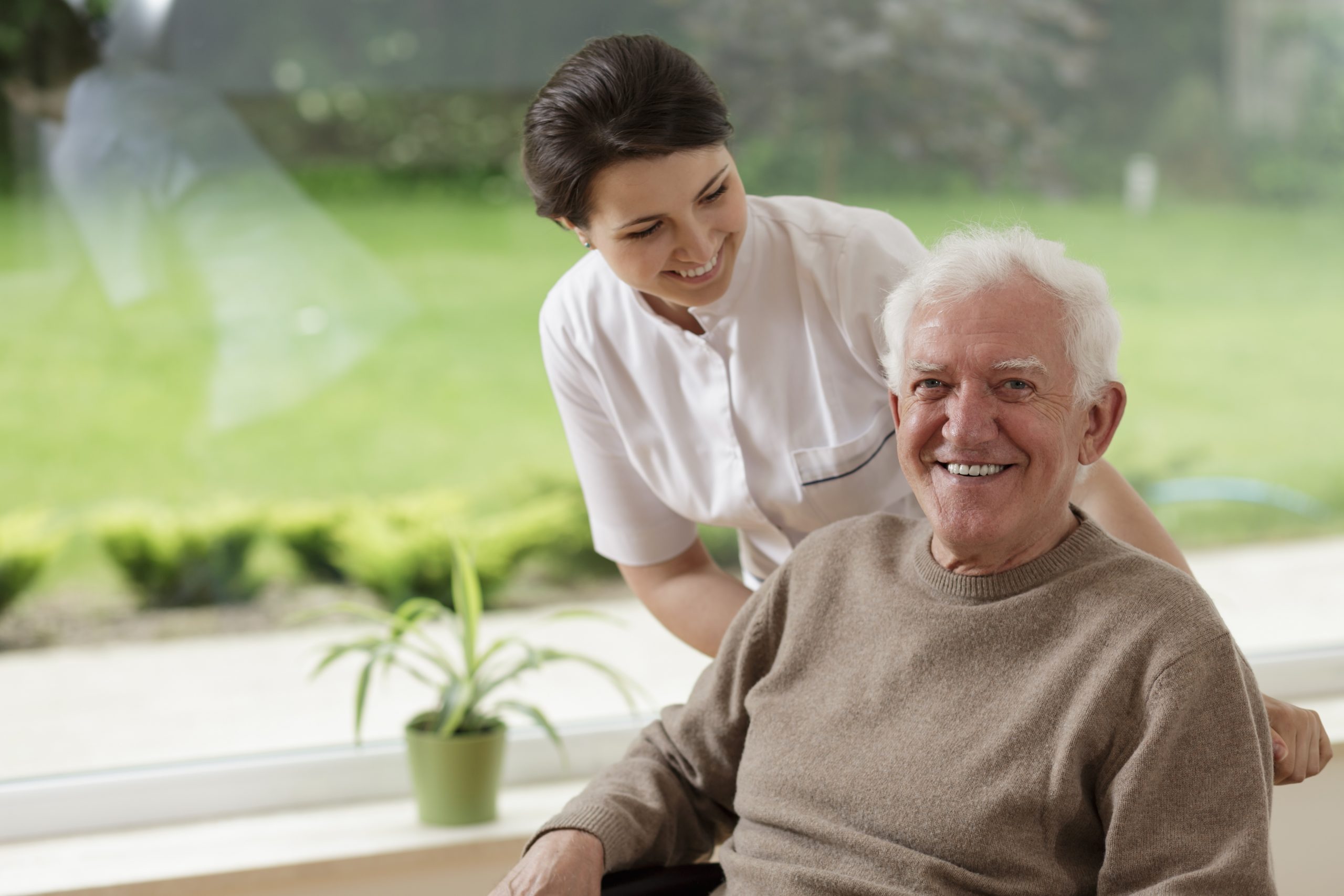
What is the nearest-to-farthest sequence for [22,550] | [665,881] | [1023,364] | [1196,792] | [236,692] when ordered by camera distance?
[1196,792], [1023,364], [665,881], [22,550], [236,692]

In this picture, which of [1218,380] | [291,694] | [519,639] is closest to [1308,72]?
[1218,380]

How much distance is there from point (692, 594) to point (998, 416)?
730mm

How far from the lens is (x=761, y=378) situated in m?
1.88

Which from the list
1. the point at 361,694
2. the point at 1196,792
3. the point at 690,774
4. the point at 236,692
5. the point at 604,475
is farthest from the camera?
the point at 236,692

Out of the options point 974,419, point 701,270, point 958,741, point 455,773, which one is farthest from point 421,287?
point 958,741

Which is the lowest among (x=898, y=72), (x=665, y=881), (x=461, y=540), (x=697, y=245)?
(x=665, y=881)

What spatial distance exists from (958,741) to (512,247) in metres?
1.81

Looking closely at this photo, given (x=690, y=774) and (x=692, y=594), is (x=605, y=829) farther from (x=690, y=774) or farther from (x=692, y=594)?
(x=692, y=594)

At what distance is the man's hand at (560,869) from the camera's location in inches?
64.4

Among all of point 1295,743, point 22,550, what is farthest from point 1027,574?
point 22,550

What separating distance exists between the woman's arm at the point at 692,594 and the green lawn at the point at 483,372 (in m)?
0.92

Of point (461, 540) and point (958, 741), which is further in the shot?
point (461, 540)

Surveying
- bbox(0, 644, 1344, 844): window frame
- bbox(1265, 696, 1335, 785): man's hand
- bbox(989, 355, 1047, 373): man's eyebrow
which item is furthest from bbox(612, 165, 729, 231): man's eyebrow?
bbox(0, 644, 1344, 844): window frame

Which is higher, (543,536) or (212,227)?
(212,227)
